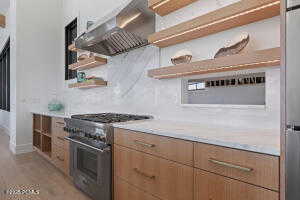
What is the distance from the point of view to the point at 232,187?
0.97 metres

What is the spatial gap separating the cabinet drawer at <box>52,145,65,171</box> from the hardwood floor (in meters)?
0.11

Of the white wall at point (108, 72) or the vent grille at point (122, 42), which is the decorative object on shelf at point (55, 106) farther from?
the vent grille at point (122, 42)

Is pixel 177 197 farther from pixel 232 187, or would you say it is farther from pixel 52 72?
pixel 52 72

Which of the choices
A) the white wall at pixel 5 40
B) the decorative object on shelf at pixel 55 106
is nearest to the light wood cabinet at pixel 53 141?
the decorative object on shelf at pixel 55 106

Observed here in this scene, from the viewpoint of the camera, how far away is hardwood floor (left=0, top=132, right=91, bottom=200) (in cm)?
212

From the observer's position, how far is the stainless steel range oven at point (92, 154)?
1.76 metres

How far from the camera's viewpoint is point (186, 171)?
117cm

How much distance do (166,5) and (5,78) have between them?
6.53m

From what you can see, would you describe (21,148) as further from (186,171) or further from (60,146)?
(186,171)

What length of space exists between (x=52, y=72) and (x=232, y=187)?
14.4 feet

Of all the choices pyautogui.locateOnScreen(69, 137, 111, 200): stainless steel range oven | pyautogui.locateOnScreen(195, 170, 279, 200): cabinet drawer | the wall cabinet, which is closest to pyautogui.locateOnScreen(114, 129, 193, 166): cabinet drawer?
the wall cabinet

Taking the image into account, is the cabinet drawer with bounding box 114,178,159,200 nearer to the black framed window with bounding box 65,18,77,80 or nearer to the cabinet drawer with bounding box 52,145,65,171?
the cabinet drawer with bounding box 52,145,65,171

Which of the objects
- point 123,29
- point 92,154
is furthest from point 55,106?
point 123,29

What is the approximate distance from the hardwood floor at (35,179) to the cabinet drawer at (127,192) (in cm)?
59
